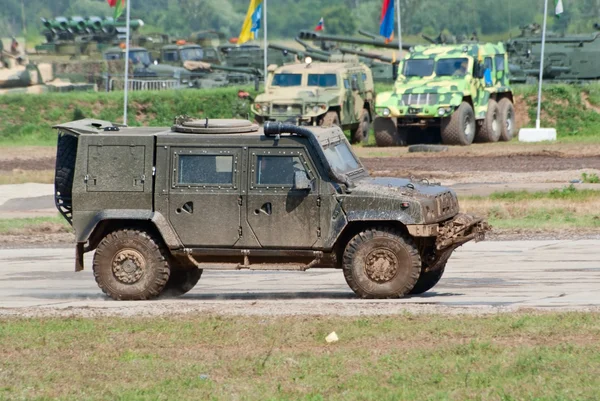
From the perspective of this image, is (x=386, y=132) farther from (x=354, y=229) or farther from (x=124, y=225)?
(x=354, y=229)

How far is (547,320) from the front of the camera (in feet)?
34.1

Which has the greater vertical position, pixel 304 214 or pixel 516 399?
pixel 304 214

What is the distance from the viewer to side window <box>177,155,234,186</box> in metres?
12.4

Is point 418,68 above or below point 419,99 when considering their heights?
above

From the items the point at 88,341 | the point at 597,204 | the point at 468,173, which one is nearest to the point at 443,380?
the point at 88,341

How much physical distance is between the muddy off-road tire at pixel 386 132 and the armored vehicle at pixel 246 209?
816 inches

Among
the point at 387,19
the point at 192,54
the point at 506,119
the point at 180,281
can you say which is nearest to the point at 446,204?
the point at 180,281

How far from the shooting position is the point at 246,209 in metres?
12.4

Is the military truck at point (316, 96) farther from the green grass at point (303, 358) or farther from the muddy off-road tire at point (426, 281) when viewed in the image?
the green grass at point (303, 358)

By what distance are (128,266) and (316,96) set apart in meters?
20.6

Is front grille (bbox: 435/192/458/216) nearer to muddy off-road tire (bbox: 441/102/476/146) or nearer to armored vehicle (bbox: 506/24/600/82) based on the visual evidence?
muddy off-road tire (bbox: 441/102/476/146)

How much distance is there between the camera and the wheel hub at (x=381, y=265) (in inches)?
476

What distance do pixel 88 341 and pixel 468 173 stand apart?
1706cm

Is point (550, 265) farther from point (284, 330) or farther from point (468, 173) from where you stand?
point (468, 173)
